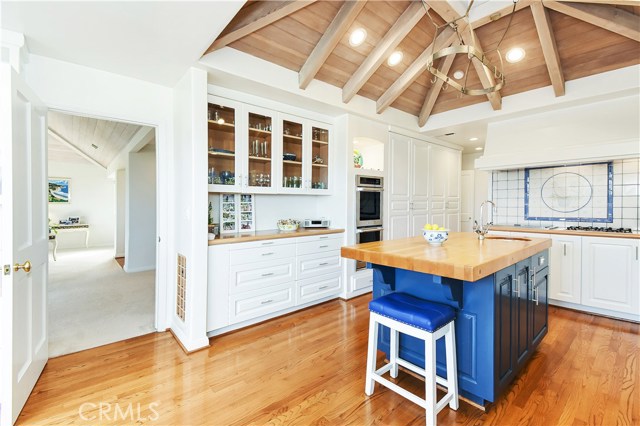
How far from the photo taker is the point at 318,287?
3611 millimetres

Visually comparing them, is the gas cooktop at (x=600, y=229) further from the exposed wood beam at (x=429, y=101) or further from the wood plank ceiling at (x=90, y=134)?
the wood plank ceiling at (x=90, y=134)

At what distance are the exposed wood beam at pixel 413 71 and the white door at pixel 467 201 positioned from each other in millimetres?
3543

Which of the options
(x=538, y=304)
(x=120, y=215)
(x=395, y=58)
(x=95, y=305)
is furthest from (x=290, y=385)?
(x=120, y=215)

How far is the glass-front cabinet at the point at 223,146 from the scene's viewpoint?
2977 millimetres

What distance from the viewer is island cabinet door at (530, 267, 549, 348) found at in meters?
2.33

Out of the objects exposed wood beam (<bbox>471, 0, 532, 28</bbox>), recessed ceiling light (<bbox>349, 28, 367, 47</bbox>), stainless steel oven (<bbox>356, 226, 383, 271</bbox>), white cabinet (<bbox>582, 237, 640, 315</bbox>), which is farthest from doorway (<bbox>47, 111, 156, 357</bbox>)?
white cabinet (<bbox>582, 237, 640, 315</bbox>)

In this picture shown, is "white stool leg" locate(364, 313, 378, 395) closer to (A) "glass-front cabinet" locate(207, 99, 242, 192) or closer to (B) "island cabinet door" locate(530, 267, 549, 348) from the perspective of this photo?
(B) "island cabinet door" locate(530, 267, 549, 348)

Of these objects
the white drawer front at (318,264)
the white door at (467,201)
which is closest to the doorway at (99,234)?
the white drawer front at (318,264)

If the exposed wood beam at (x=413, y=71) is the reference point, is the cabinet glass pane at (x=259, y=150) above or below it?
below

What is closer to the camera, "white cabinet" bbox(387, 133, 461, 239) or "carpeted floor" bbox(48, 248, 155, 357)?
"carpeted floor" bbox(48, 248, 155, 357)

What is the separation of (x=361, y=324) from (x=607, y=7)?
3.63 meters

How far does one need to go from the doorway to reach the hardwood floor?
0.62 meters

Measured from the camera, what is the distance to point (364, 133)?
4031mm

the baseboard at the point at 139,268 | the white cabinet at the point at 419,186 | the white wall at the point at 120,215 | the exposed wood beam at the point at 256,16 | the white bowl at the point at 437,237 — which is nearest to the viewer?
the white bowl at the point at 437,237
